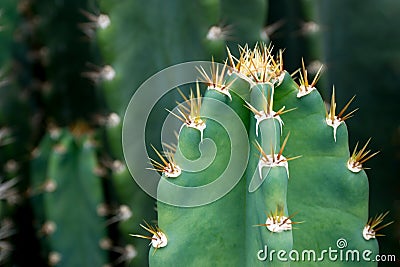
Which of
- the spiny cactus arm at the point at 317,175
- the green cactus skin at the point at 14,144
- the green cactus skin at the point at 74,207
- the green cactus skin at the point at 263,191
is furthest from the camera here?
the green cactus skin at the point at 14,144

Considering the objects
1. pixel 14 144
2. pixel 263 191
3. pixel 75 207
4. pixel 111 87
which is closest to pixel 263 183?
pixel 263 191

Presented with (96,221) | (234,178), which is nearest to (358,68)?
(96,221)

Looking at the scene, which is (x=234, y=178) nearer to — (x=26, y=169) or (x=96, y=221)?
(x=96, y=221)

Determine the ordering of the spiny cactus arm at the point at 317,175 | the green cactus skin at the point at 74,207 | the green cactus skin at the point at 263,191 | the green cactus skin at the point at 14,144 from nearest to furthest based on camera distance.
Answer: the green cactus skin at the point at 263,191 < the spiny cactus arm at the point at 317,175 < the green cactus skin at the point at 74,207 < the green cactus skin at the point at 14,144

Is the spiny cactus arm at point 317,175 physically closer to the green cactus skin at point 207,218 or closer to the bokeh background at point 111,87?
the green cactus skin at point 207,218

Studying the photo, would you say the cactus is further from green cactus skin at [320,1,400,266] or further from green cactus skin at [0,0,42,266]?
green cactus skin at [0,0,42,266]

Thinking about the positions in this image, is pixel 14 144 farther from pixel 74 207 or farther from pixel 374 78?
pixel 374 78

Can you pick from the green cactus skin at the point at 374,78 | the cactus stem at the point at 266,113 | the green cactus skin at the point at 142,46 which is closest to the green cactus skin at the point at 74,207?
the green cactus skin at the point at 142,46
